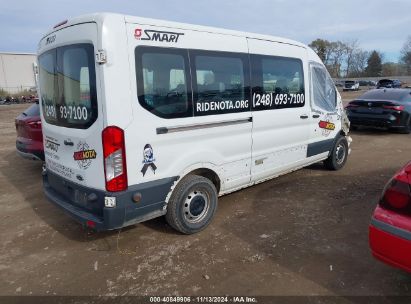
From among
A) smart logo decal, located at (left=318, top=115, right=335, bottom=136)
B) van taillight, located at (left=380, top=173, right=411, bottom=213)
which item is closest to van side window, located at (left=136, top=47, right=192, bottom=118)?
van taillight, located at (left=380, top=173, right=411, bottom=213)

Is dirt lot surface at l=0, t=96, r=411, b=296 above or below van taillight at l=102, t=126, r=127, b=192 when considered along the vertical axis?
below

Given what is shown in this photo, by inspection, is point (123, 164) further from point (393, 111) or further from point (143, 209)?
point (393, 111)

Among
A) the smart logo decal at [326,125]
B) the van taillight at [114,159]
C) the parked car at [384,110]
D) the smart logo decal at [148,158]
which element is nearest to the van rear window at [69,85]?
the van taillight at [114,159]

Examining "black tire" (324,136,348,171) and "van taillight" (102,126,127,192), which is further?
"black tire" (324,136,348,171)

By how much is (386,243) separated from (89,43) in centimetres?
317

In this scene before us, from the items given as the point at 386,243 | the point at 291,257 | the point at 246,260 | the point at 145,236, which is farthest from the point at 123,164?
the point at 386,243

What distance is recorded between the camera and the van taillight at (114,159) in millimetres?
3410

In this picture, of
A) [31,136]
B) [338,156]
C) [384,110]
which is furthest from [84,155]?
[384,110]

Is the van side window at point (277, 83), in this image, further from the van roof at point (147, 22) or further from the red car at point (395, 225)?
the red car at point (395, 225)

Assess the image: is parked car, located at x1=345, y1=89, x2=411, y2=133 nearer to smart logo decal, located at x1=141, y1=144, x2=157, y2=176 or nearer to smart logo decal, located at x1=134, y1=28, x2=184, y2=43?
smart logo decal, located at x1=134, y1=28, x2=184, y2=43

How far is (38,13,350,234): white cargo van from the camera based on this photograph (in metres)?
3.45

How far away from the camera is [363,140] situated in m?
10.5

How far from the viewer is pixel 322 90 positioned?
6188 millimetres

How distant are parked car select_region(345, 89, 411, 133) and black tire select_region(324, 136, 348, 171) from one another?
15.5 ft
